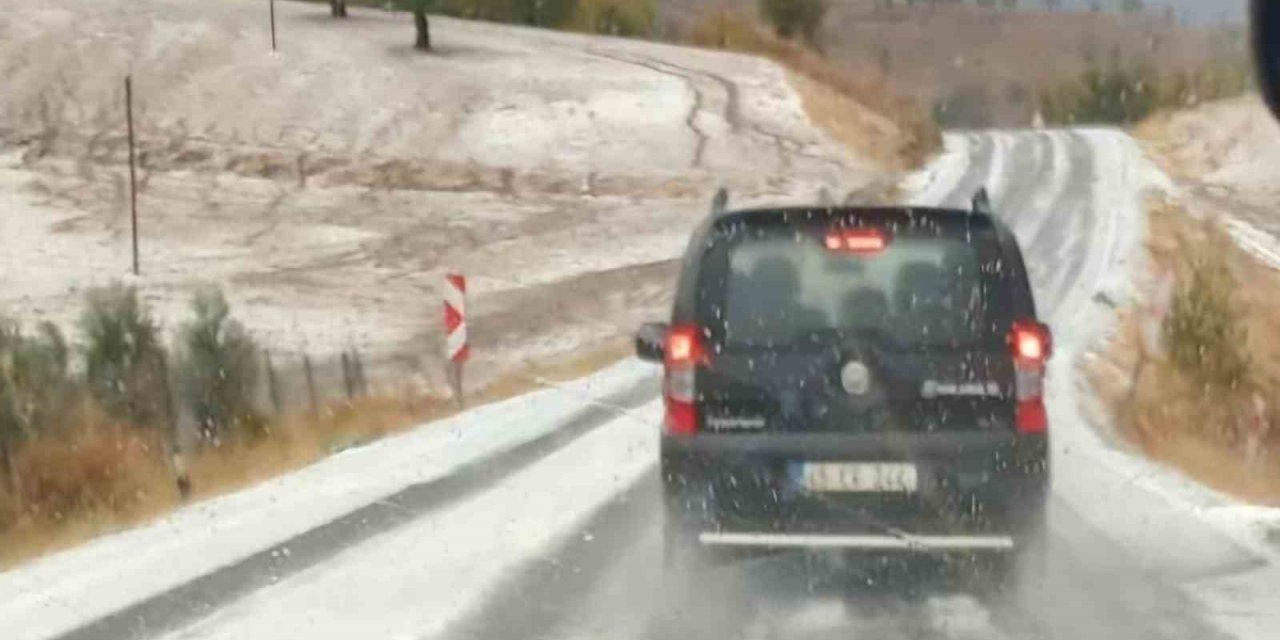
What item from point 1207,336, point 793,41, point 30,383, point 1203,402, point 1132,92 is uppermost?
point 1207,336

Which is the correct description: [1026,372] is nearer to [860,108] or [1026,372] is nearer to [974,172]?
[974,172]

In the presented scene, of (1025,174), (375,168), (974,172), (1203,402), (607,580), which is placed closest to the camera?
(607,580)

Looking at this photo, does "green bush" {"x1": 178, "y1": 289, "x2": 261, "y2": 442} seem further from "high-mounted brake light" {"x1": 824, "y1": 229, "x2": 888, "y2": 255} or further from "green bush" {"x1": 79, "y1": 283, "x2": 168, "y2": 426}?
"high-mounted brake light" {"x1": 824, "y1": 229, "x2": 888, "y2": 255}

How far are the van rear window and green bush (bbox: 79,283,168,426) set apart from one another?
14570 mm

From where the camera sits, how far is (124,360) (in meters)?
26.9

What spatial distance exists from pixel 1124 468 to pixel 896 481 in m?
6.39

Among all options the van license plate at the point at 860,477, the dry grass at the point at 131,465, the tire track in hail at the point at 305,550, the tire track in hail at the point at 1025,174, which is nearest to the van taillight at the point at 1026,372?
the van license plate at the point at 860,477

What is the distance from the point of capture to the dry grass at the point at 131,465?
14250 millimetres

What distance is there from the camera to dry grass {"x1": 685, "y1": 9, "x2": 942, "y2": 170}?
60469 mm

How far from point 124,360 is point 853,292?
19209 mm

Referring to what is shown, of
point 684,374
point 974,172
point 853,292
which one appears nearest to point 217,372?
point 684,374

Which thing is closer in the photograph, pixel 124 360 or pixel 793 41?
pixel 124 360

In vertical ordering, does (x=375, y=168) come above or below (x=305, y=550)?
below

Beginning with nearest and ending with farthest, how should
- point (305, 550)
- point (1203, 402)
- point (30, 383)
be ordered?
point (305, 550) → point (1203, 402) → point (30, 383)
